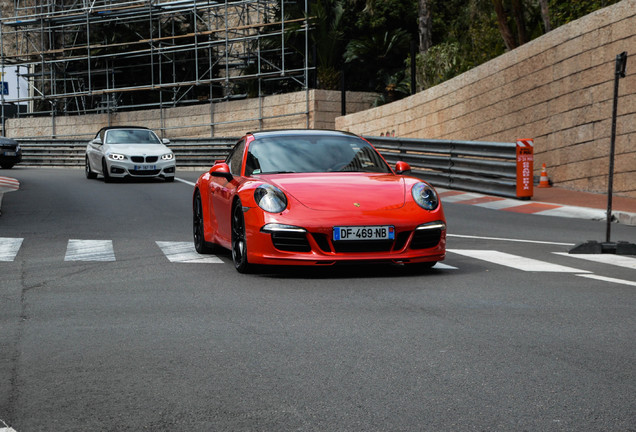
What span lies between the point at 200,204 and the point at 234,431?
690 cm

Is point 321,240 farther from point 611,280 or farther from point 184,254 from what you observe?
point 184,254

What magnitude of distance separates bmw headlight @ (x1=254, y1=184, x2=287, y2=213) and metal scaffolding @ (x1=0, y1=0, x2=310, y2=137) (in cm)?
3066

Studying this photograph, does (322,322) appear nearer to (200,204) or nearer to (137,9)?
(200,204)

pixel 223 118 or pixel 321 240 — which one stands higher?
pixel 223 118

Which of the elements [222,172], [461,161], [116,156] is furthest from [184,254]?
[116,156]

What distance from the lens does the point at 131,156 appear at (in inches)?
986

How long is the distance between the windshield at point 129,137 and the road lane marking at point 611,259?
56.6ft

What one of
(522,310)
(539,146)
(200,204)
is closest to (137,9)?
(539,146)

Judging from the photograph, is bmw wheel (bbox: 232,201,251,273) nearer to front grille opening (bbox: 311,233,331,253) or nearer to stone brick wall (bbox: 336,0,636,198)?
front grille opening (bbox: 311,233,331,253)

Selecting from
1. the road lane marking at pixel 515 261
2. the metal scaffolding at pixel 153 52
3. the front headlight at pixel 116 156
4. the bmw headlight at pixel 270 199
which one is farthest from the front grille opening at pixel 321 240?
the metal scaffolding at pixel 153 52

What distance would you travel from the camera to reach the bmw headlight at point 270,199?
8.52m

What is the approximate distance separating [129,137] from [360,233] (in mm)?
18719

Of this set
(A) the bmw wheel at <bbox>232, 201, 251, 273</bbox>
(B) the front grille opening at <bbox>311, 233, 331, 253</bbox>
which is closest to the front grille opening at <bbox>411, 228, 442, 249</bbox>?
(B) the front grille opening at <bbox>311, 233, 331, 253</bbox>

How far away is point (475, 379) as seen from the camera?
4.81 metres
